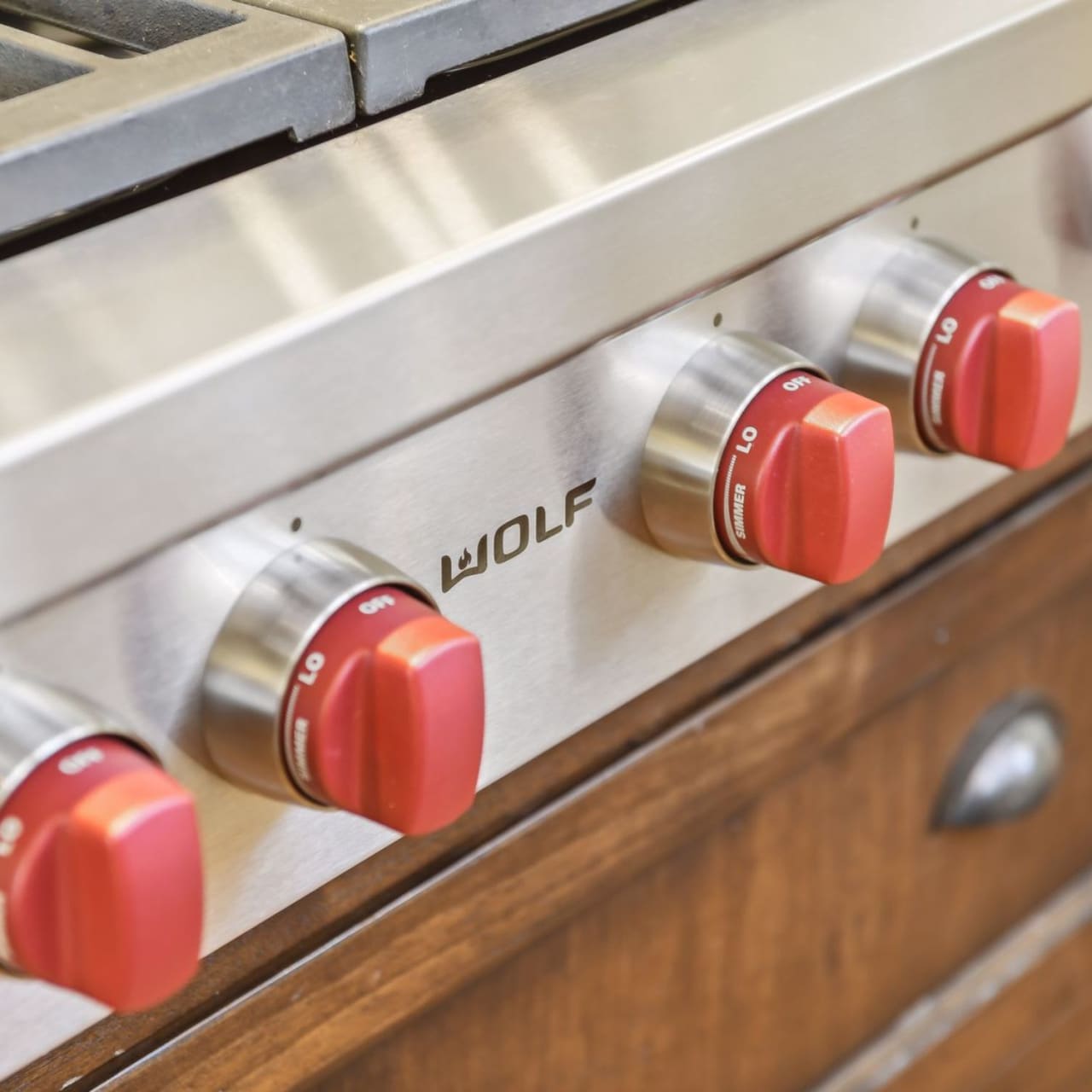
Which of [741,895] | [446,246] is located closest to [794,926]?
[741,895]

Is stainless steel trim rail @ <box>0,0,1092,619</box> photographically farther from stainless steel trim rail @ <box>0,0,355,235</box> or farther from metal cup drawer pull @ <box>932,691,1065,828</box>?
metal cup drawer pull @ <box>932,691,1065,828</box>

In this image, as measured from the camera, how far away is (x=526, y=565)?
36 cm

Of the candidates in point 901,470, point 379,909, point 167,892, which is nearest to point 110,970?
point 167,892

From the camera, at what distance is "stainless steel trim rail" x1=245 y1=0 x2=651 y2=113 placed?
343mm

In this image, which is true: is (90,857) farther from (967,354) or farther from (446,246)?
(967,354)

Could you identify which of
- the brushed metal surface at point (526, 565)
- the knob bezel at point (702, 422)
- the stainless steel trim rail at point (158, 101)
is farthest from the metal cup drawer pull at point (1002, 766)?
the stainless steel trim rail at point (158, 101)

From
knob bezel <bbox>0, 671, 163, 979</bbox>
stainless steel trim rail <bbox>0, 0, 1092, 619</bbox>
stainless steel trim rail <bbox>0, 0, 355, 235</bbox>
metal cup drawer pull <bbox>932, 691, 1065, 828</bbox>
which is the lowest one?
metal cup drawer pull <bbox>932, 691, 1065, 828</bbox>

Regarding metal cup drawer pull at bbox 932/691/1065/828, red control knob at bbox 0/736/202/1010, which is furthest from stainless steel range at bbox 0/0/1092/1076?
metal cup drawer pull at bbox 932/691/1065/828

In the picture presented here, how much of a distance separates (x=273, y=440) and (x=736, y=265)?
127 millimetres

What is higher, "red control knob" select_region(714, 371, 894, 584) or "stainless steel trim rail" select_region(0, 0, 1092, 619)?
"stainless steel trim rail" select_region(0, 0, 1092, 619)

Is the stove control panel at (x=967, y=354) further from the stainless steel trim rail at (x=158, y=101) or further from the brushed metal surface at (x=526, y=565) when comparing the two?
the stainless steel trim rail at (x=158, y=101)

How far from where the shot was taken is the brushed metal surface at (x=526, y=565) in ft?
0.97

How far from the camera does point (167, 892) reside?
264mm

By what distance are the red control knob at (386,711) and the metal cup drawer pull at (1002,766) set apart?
Answer: 0.38 m
